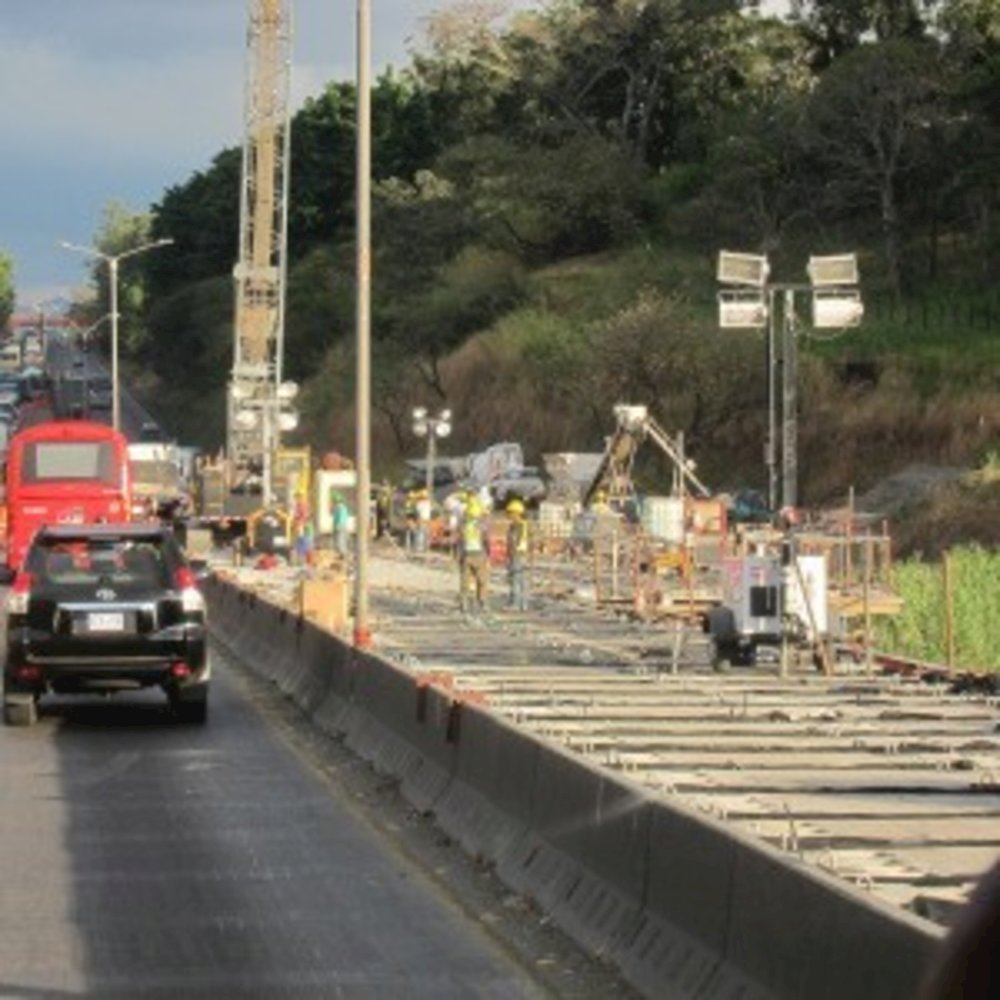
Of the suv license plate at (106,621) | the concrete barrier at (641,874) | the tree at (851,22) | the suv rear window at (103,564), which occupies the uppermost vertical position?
the tree at (851,22)

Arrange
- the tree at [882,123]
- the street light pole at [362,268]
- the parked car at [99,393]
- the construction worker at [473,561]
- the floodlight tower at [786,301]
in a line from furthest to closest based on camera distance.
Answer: the parked car at [99,393] < the tree at [882,123] < the construction worker at [473,561] < the floodlight tower at [786,301] < the street light pole at [362,268]

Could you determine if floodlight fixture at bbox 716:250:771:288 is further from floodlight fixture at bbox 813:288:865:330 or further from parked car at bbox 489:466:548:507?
parked car at bbox 489:466:548:507

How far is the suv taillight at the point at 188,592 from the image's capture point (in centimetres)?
2295

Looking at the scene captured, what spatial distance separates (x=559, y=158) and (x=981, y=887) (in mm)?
111420

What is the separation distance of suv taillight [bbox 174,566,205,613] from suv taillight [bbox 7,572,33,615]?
1.26 metres

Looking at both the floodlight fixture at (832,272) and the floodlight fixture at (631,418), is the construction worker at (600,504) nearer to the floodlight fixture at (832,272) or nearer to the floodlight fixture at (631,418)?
the floodlight fixture at (631,418)

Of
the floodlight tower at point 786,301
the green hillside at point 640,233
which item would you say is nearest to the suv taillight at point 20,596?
the floodlight tower at point 786,301

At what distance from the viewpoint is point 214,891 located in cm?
1295

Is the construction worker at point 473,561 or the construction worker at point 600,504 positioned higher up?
the construction worker at point 600,504

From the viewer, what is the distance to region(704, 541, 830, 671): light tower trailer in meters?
25.5

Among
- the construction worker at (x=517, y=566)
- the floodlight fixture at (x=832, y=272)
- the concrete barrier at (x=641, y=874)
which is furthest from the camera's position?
the construction worker at (x=517, y=566)

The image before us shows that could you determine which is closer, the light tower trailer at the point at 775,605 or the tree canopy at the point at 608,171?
the light tower trailer at the point at 775,605

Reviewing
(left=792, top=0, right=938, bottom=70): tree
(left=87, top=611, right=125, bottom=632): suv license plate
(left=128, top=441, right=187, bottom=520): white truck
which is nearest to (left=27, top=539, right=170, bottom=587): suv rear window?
(left=87, top=611, right=125, bottom=632): suv license plate

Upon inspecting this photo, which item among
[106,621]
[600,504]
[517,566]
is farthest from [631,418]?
[106,621]
